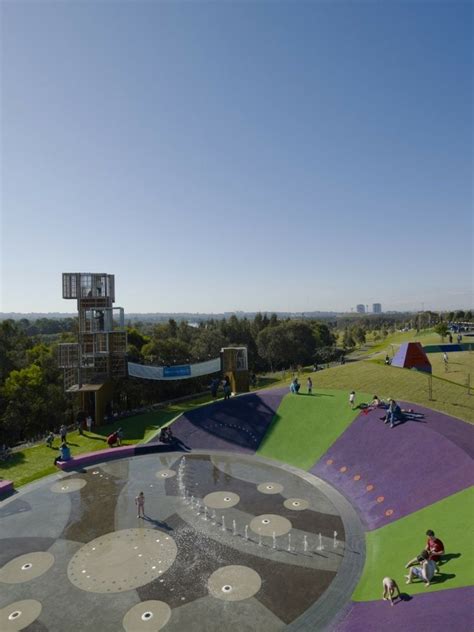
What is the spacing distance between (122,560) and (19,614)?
12.6 feet

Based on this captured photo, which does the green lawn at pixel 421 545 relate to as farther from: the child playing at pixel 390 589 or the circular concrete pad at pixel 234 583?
the circular concrete pad at pixel 234 583

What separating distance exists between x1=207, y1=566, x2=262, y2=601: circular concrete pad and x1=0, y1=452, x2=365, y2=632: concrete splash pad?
4cm

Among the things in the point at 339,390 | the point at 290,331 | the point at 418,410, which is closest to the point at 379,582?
the point at 418,410

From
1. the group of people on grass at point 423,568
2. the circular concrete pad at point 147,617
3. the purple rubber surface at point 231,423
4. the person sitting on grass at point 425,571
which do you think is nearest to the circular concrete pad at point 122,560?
the circular concrete pad at point 147,617

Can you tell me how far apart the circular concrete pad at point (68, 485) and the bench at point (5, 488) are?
89.1 inches

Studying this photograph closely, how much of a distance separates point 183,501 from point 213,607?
25.7 feet

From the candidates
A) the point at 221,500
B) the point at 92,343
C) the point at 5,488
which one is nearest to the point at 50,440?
the point at 5,488

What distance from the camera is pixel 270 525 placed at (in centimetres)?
1866

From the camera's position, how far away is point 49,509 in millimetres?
20828

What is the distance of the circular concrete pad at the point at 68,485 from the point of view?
75.4 feet

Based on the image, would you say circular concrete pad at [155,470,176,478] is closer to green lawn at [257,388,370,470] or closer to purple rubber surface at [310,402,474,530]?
green lawn at [257,388,370,470]

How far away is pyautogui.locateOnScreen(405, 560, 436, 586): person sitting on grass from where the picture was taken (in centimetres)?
1302

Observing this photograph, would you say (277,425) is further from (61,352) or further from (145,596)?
(61,352)

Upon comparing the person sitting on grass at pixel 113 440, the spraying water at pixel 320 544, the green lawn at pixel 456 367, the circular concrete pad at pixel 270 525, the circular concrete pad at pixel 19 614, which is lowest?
the circular concrete pad at pixel 19 614
